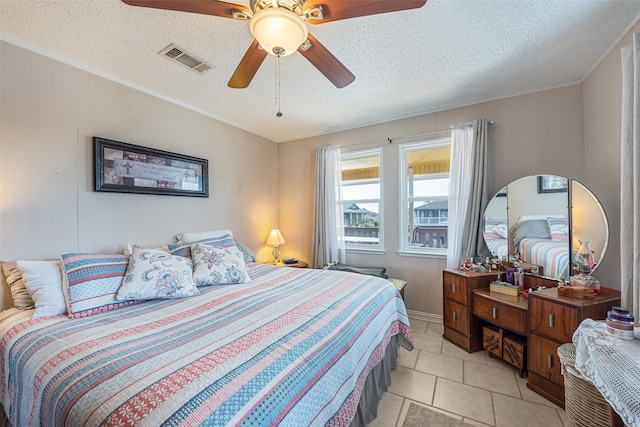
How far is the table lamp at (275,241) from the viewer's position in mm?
3805

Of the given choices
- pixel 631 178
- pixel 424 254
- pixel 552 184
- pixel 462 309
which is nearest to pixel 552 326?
pixel 462 309

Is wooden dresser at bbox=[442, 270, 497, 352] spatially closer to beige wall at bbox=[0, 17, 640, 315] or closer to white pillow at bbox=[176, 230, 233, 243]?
beige wall at bbox=[0, 17, 640, 315]

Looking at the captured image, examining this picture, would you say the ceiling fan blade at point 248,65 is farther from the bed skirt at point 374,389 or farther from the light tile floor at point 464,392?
the light tile floor at point 464,392

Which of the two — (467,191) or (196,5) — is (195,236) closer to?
(196,5)

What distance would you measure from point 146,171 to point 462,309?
10.7ft

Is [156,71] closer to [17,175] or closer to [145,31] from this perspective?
[145,31]

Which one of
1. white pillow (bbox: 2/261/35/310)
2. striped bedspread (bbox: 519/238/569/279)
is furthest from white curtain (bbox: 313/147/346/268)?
white pillow (bbox: 2/261/35/310)

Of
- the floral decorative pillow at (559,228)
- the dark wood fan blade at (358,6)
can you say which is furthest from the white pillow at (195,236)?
the floral decorative pillow at (559,228)

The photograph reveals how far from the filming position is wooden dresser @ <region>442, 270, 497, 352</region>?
2422mm

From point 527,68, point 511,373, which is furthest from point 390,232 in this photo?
point 527,68

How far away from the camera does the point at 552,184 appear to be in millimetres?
2297

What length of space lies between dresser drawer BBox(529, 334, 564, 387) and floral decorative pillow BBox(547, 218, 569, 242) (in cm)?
88

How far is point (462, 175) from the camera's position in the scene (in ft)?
9.34

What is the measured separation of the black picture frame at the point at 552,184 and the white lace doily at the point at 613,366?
1323mm
